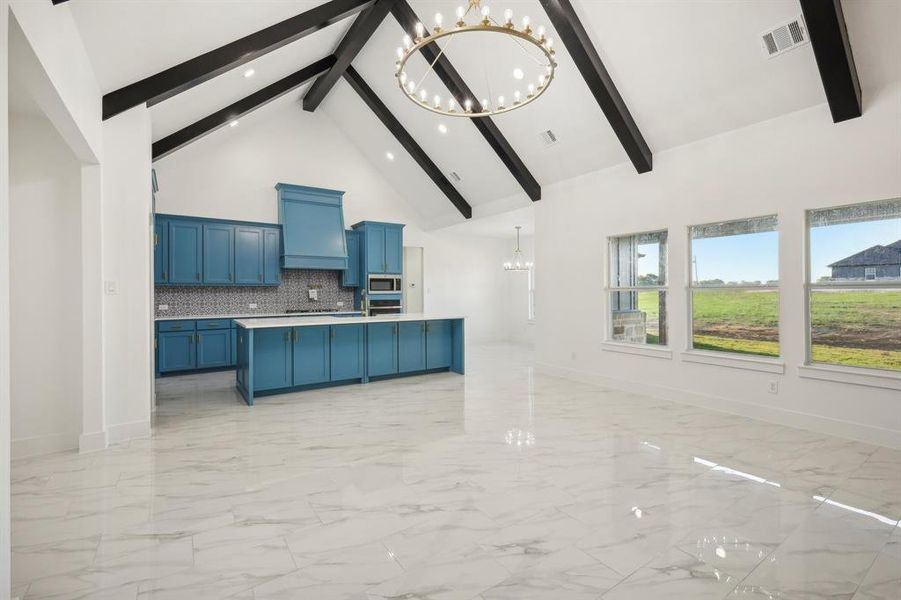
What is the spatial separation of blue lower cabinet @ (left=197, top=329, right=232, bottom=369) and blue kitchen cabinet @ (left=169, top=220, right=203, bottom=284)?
91 cm

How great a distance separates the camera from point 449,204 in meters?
8.98

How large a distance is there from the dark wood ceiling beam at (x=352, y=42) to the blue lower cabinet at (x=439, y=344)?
12.9 ft

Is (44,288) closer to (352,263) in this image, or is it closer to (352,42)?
(352,42)

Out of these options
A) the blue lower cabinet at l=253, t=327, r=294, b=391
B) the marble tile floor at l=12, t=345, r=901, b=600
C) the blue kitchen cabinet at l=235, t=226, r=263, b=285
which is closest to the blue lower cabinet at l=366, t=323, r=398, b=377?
the blue lower cabinet at l=253, t=327, r=294, b=391

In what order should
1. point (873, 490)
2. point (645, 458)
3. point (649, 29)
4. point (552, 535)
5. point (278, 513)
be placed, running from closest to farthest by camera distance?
point (552, 535) < point (278, 513) < point (873, 490) < point (645, 458) < point (649, 29)

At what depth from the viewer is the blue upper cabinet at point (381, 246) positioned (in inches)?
346

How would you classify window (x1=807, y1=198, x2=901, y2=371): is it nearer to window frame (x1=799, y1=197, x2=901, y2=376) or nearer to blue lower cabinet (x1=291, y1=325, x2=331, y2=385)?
window frame (x1=799, y1=197, x2=901, y2=376)

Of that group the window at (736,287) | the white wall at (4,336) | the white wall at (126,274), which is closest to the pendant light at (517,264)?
the window at (736,287)

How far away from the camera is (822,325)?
412 cm

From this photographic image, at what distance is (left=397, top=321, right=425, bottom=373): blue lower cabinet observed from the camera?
20.8 ft

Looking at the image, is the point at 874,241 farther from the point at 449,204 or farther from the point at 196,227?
the point at 196,227

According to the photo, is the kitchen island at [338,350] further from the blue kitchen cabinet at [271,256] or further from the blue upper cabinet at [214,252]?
the blue kitchen cabinet at [271,256]

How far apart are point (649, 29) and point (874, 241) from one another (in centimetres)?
270

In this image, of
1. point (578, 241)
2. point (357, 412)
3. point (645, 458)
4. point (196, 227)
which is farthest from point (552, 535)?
point (196, 227)
